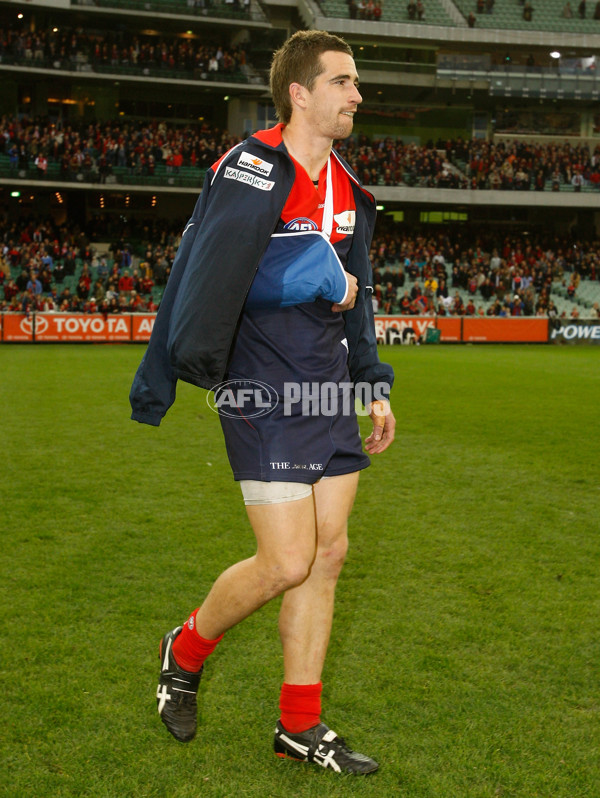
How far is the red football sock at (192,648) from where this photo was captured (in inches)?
129

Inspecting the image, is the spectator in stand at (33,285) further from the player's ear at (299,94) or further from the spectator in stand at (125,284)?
the player's ear at (299,94)

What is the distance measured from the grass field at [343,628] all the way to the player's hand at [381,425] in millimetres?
1008

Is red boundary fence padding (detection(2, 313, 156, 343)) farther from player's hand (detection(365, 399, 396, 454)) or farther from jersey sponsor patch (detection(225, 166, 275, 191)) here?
jersey sponsor patch (detection(225, 166, 275, 191))

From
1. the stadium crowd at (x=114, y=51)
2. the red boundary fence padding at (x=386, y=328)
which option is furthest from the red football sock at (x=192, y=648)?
the stadium crowd at (x=114, y=51)

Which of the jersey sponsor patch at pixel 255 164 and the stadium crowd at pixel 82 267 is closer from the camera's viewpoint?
the jersey sponsor patch at pixel 255 164

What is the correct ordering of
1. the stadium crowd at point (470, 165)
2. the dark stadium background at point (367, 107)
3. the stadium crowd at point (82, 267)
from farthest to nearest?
the stadium crowd at point (470, 165), the dark stadium background at point (367, 107), the stadium crowd at point (82, 267)

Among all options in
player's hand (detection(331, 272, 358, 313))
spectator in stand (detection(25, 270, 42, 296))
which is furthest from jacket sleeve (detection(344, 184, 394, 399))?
spectator in stand (detection(25, 270, 42, 296))

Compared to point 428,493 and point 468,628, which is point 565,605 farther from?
point 428,493

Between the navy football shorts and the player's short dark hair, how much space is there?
1.08m

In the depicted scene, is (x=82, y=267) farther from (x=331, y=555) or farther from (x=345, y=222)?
(x=331, y=555)

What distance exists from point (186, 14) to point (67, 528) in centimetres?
4008

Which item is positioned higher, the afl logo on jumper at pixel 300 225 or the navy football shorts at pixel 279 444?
the afl logo on jumper at pixel 300 225

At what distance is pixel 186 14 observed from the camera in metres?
41.3

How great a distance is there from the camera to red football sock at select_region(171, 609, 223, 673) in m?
3.29
